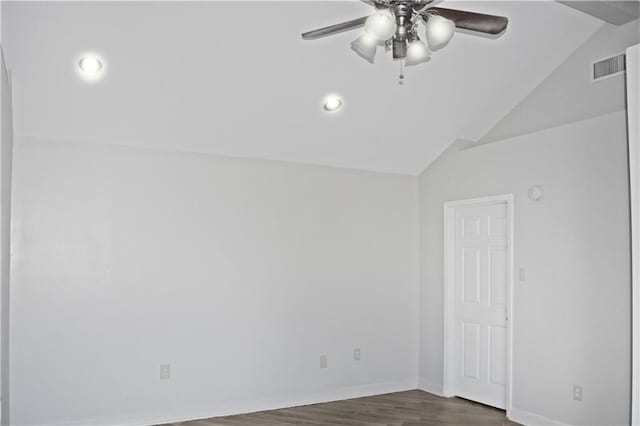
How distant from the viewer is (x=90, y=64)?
3.74 metres

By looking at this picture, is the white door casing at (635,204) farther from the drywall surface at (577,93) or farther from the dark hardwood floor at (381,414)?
the dark hardwood floor at (381,414)

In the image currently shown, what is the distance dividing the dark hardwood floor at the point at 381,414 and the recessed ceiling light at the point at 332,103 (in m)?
2.63

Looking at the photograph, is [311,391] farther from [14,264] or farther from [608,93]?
[608,93]

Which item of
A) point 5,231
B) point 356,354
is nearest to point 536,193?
point 356,354

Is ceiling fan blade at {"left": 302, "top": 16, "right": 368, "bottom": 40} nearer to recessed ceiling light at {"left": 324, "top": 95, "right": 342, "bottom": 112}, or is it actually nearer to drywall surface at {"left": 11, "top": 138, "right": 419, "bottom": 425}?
recessed ceiling light at {"left": 324, "top": 95, "right": 342, "bottom": 112}

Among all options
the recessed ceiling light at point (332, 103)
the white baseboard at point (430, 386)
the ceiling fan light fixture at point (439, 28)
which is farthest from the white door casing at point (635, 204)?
the white baseboard at point (430, 386)

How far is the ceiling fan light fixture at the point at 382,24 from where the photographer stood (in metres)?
2.34

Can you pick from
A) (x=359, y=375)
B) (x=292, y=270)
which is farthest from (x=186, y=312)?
(x=359, y=375)

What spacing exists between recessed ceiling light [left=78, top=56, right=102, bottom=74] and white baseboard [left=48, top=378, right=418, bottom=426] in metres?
2.59

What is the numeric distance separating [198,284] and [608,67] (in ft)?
12.3

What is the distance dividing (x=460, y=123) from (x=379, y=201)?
114 cm

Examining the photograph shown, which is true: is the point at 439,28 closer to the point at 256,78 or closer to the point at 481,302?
the point at 256,78

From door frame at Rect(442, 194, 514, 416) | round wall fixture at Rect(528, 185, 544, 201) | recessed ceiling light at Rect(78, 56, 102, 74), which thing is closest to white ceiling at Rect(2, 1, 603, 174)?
recessed ceiling light at Rect(78, 56, 102, 74)

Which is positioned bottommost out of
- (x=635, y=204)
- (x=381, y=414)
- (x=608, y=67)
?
(x=381, y=414)
